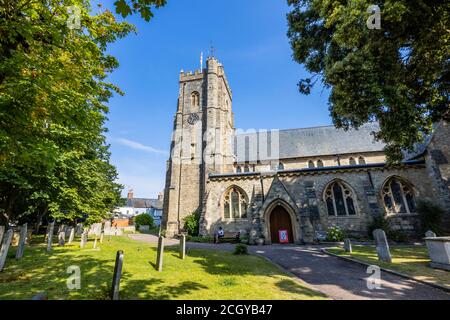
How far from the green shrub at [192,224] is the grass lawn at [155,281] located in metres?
14.6

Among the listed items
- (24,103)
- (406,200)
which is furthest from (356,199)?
(24,103)

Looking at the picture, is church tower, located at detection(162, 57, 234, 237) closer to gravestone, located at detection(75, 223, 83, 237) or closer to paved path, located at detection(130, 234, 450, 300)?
gravestone, located at detection(75, 223, 83, 237)

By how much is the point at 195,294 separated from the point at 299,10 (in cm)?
1449

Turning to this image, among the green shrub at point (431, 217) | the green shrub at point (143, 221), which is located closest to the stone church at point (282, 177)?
the green shrub at point (431, 217)

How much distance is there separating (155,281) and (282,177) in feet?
55.0

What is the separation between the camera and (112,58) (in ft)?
24.6

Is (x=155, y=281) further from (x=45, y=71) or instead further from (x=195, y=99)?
(x=195, y=99)

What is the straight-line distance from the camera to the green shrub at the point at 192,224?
2349 centimetres

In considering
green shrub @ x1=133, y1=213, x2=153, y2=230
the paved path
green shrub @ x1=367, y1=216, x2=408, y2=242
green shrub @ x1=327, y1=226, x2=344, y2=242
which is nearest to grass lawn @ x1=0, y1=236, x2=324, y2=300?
the paved path

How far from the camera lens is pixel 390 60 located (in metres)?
8.27

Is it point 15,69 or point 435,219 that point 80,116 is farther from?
point 435,219

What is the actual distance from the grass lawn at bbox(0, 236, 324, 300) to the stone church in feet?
34.8

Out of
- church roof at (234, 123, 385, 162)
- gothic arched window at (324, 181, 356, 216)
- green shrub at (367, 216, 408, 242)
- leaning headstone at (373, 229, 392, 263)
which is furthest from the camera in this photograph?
church roof at (234, 123, 385, 162)

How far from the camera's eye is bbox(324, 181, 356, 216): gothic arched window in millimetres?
18891
